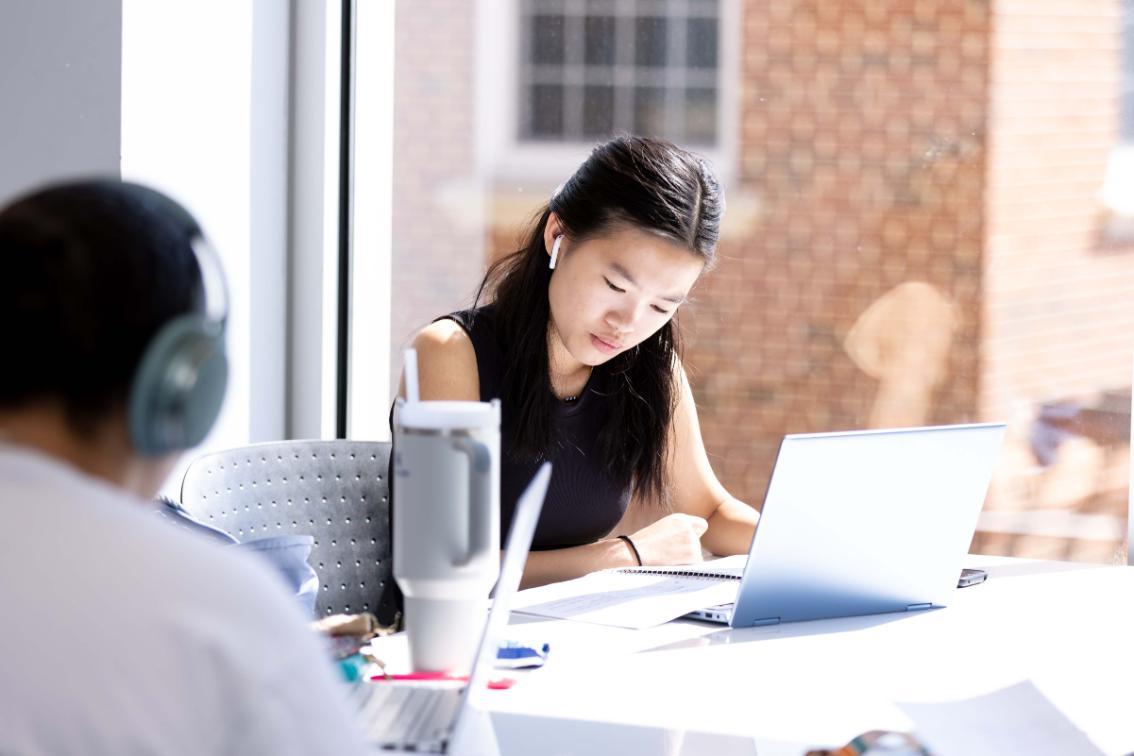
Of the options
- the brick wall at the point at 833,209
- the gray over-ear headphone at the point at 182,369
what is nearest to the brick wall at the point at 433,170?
the brick wall at the point at 833,209

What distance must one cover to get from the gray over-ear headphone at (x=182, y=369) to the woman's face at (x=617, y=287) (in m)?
1.33

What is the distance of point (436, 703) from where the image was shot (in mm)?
1108

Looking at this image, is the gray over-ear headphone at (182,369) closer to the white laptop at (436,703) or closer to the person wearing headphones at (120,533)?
the person wearing headphones at (120,533)

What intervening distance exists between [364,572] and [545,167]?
5.30ft

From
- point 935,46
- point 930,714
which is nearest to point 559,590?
point 930,714

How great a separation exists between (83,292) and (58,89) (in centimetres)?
189

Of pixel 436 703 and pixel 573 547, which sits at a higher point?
pixel 436 703

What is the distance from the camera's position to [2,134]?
2.34m

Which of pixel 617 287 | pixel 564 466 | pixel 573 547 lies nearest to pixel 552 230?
pixel 617 287

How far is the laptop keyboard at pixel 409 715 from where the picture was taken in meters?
1.01

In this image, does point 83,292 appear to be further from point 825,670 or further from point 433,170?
point 433,170

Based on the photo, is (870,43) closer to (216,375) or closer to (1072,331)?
(1072,331)

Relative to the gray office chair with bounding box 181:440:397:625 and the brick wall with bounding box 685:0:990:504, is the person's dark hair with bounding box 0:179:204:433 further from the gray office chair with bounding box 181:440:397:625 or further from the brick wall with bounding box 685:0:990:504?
the brick wall with bounding box 685:0:990:504

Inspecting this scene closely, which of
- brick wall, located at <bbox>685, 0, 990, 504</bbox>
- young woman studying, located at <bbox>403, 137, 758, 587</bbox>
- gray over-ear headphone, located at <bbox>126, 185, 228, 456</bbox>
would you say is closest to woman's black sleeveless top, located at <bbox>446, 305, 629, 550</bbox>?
young woman studying, located at <bbox>403, 137, 758, 587</bbox>
